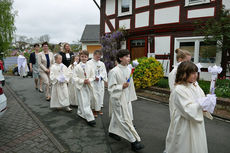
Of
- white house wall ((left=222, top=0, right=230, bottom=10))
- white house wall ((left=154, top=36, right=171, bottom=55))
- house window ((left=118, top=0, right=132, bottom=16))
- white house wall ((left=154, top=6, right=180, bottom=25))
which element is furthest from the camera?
house window ((left=118, top=0, right=132, bottom=16))

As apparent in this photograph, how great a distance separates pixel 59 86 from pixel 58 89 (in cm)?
10

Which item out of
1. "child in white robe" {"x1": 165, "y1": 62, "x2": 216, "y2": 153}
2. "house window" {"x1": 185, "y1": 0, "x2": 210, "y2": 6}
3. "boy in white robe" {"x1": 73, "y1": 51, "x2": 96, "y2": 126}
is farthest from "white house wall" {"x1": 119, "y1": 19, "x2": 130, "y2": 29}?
"child in white robe" {"x1": 165, "y1": 62, "x2": 216, "y2": 153}

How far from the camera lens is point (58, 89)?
5637 mm

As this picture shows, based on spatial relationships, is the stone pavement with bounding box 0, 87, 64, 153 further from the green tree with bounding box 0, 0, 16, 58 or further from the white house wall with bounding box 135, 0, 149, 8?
the green tree with bounding box 0, 0, 16, 58

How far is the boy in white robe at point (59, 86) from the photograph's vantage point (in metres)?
5.57

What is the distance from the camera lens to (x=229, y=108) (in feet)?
18.5

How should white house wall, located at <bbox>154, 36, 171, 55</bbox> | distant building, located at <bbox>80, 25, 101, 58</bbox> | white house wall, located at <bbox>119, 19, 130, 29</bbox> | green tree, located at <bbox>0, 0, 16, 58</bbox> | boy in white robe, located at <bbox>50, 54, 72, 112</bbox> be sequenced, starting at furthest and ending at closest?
distant building, located at <bbox>80, 25, 101, 58</bbox>, green tree, located at <bbox>0, 0, 16, 58</bbox>, white house wall, located at <bbox>119, 19, 130, 29</bbox>, white house wall, located at <bbox>154, 36, 171, 55</bbox>, boy in white robe, located at <bbox>50, 54, 72, 112</bbox>

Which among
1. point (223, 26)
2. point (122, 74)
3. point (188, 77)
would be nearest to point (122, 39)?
point (223, 26)

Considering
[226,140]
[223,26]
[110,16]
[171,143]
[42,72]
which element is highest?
[110,16]

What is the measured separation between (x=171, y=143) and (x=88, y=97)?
2713 mm

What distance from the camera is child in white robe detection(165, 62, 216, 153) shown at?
7.04 feet

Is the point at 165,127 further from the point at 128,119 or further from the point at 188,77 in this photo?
the point at 188,77

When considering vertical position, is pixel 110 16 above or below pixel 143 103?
above

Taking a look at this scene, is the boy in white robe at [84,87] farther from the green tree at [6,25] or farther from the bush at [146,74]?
the green tree at [6,25]
